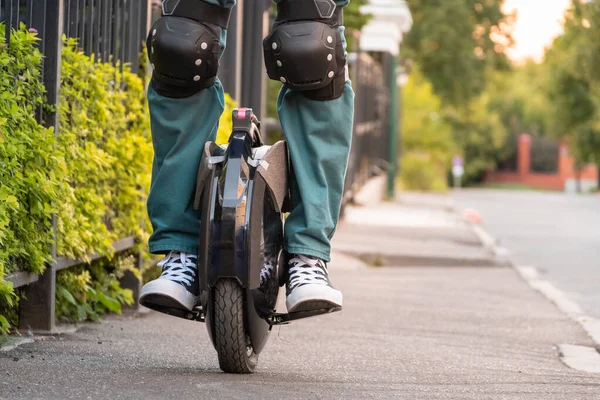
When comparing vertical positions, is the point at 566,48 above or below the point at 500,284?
above

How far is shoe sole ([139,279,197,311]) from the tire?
5.0 inches

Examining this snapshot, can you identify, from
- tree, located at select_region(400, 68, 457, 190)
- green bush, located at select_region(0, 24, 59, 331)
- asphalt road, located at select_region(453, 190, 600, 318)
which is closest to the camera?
green bush, located at select_region(0, 24, 59, 331)

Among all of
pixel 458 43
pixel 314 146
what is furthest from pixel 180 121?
pixel 458 43

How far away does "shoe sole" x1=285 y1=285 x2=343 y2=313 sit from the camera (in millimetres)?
3633

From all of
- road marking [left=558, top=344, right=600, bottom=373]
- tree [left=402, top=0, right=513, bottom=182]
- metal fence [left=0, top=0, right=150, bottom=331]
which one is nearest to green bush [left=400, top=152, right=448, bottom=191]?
tree [left=402, top=0, right=513, bottom=182]

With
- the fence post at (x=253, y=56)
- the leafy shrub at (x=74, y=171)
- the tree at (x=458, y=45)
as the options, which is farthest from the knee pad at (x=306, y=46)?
the tree at (x=458, y=45)

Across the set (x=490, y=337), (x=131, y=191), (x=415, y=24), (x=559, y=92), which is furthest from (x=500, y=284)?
(x=559, y=92)

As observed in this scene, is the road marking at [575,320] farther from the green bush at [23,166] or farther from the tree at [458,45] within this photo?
the tree at [458,45]

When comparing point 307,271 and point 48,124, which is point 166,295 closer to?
point 307,271

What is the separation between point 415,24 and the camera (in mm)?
48812

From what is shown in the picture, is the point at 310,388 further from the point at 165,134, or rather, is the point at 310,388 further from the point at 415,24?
the point at 415,24

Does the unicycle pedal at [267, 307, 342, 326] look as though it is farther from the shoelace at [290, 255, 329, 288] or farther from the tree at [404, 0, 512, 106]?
the tree at [404, 0, 512, 106]

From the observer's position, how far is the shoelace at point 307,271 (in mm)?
3730

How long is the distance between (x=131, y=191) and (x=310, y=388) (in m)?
2.12
